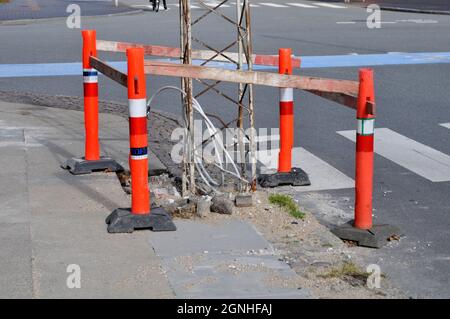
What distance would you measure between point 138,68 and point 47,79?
10.5 m

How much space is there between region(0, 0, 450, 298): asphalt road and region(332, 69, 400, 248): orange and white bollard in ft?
0.53

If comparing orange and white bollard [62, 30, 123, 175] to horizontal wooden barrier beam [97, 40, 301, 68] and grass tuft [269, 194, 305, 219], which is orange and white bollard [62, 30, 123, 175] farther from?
grass tuft [269, 194, 305, 219]

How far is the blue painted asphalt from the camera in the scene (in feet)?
61.5

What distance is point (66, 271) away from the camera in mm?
6832

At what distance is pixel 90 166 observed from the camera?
998 centimetres

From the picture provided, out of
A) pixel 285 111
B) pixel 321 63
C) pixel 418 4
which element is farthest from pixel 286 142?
pixel 418 4

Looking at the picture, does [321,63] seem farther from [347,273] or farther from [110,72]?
[347,273]

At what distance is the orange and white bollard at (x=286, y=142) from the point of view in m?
9.58

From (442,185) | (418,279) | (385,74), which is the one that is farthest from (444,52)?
(418,279)

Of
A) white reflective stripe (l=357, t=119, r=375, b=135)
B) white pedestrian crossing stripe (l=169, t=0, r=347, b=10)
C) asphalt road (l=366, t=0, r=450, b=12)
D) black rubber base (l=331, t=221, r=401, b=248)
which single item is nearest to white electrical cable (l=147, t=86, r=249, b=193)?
black rubber base (l=331, t=221, r=401, b=248)

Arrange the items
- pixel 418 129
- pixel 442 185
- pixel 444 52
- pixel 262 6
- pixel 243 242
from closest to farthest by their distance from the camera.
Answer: pixel 243 242
pixel 442 185
pixel 418 129
pixel 444 52
pixel 262 6
